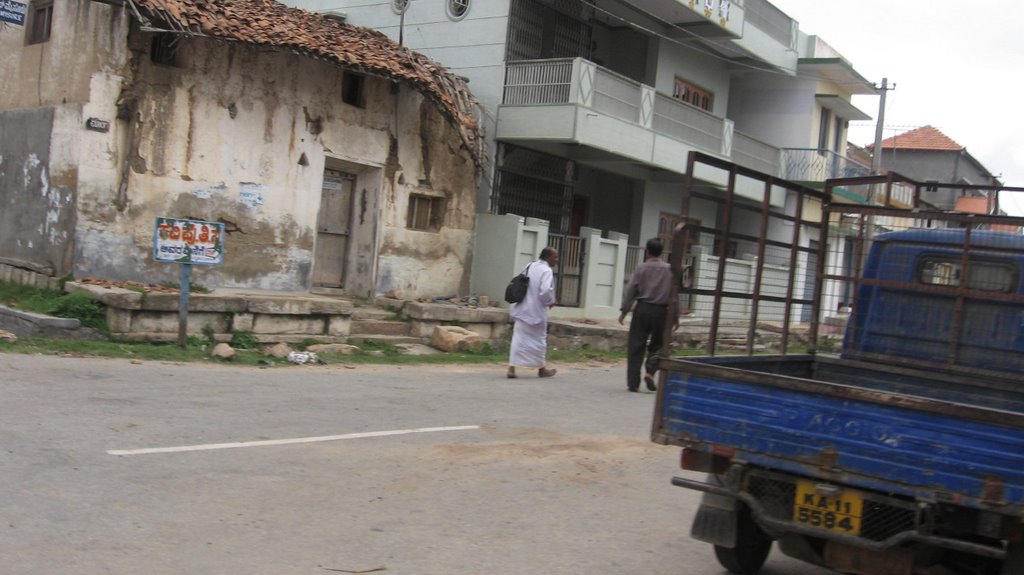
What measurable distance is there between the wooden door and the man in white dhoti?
508cm

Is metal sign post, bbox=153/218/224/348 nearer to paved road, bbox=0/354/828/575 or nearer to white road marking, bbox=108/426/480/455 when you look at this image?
paved road, bbox=0/354/828/575

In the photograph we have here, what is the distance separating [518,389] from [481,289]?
6665 mm

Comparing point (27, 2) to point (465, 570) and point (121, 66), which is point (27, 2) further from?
point (465, 570)

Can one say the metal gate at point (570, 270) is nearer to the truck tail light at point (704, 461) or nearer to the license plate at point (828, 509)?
the truck tail light at point (704, 461)

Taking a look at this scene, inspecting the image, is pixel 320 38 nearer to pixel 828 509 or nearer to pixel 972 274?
pixel 972 274

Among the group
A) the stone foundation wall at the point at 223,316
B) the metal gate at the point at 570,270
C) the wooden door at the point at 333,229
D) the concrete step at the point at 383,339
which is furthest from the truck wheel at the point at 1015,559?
the metal gate at the point at 570,270

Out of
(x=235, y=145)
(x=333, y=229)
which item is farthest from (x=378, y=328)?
(x=235, y=145)

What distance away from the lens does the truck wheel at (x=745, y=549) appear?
15.9 ft

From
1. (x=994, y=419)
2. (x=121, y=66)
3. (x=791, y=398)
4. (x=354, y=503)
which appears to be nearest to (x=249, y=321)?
(x=121, y=66)

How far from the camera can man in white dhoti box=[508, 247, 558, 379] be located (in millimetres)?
11703

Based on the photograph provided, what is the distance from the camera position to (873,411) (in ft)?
13.1

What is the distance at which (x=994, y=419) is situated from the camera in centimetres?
369

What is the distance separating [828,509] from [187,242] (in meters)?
8.81

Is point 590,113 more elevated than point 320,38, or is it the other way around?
point 320,38
